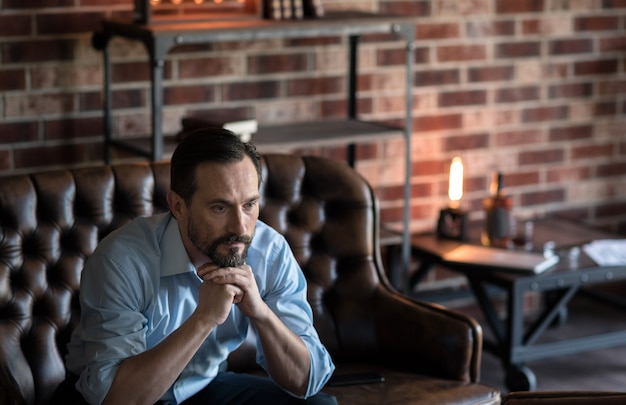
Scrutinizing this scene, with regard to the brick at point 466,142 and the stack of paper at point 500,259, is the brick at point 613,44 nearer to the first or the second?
the brick at point 466,142

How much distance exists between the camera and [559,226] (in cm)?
414

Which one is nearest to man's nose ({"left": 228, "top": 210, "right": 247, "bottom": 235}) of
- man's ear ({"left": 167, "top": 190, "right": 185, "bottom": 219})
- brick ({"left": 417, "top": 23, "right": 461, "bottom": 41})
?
man's ear ({"left": 167, "top": 190, "right": 185, "bottom": 219})

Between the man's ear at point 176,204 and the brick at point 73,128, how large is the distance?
4.27 feet

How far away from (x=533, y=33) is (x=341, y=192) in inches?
63.1

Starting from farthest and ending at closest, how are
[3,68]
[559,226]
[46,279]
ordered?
[559,226] → [3,68] → [46,279]

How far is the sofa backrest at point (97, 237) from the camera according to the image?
253cm

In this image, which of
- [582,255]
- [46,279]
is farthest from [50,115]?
[582,255]

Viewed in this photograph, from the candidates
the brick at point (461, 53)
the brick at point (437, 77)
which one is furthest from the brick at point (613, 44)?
the brick at point (437, 77)

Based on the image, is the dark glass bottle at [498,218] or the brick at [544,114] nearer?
the dark glass bottle at [498,218]

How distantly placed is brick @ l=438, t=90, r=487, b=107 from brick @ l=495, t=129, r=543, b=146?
0.54 ft

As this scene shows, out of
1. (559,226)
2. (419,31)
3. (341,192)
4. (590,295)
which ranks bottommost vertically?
(590,295)

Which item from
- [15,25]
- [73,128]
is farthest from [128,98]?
[15,25]

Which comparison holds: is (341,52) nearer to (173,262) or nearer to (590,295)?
(590,295)

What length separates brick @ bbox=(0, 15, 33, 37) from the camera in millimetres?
3242
